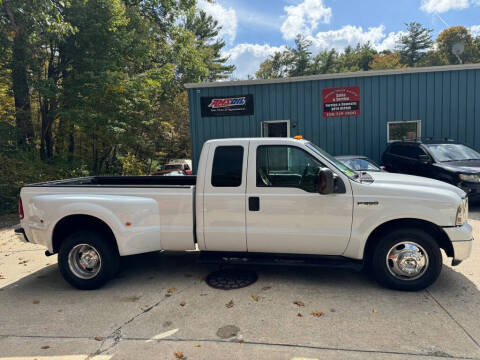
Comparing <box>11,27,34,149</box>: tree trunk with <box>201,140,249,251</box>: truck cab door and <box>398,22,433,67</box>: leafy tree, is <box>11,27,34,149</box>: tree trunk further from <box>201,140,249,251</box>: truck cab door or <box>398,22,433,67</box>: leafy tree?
<box>398,22,433,67</box>: leafy tree

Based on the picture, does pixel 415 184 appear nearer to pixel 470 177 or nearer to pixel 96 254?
pixel 96 254

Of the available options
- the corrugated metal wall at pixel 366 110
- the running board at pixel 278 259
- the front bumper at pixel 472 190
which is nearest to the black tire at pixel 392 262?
the running board at pixel 278 259

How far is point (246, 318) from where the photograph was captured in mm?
3490

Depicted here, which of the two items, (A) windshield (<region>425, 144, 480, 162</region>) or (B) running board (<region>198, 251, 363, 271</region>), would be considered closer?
(B) running board (<region>198, 251, 363, 271</region>)

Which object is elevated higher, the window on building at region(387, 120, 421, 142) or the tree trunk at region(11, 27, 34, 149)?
the tree trunk at region(11, 27, 34, 149)

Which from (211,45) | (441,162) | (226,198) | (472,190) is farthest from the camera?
(211,45)

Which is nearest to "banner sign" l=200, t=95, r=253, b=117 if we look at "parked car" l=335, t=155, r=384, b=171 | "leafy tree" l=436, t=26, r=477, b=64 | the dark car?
"parked car" l=335, t=155, r=384, b=171

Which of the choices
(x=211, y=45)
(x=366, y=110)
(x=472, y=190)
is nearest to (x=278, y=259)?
(x=472, y=190)

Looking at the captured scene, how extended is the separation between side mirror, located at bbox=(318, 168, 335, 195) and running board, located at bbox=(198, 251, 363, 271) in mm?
918

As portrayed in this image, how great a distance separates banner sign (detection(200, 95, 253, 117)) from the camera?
41.2 ft

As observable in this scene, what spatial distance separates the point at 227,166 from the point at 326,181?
4.17 ft

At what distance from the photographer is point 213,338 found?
3148 millimetres

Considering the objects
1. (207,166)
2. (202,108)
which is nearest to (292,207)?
(207,166)

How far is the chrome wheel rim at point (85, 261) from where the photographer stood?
440cm
